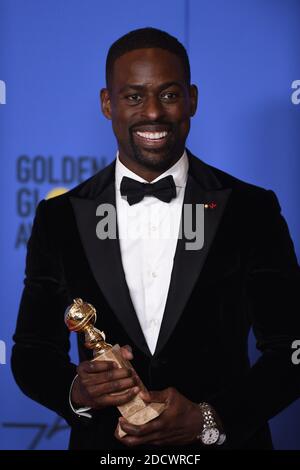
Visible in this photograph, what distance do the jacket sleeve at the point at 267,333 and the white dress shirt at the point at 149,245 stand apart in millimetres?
245

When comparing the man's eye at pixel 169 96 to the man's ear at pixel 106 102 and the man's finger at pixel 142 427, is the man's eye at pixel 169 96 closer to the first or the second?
the man's ear at pixel 106 102

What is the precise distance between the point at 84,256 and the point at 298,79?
1324 millimetres

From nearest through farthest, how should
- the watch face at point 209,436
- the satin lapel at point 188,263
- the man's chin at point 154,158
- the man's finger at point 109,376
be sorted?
the man's finger at point 109,376, the watch face at point 209,436, the satin lapel at point 188,263, the man's chin at point 154,158

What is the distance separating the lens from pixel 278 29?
301 centimetres

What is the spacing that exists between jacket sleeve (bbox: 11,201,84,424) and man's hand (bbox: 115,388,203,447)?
301 millimetres

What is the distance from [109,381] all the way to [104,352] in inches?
2.9

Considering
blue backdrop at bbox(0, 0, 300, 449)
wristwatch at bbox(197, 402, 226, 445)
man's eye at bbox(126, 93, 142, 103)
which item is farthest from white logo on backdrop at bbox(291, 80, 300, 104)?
wristwatch at bbox(197, 402, 226, 445)

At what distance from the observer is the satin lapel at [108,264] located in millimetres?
2105

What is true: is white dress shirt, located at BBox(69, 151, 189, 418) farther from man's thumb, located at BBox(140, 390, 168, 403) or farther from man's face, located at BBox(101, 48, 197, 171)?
man's thumb, located at BBox(140, 390, 168, 403)

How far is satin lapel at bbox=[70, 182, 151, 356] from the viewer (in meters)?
2.11

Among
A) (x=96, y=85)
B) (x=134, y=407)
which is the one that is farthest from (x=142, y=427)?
(x=96, y=85)

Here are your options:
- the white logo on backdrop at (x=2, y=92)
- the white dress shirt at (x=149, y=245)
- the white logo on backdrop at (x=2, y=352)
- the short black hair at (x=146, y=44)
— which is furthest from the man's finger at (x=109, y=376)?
the white logo on backdrop at (x=2, y=92)
